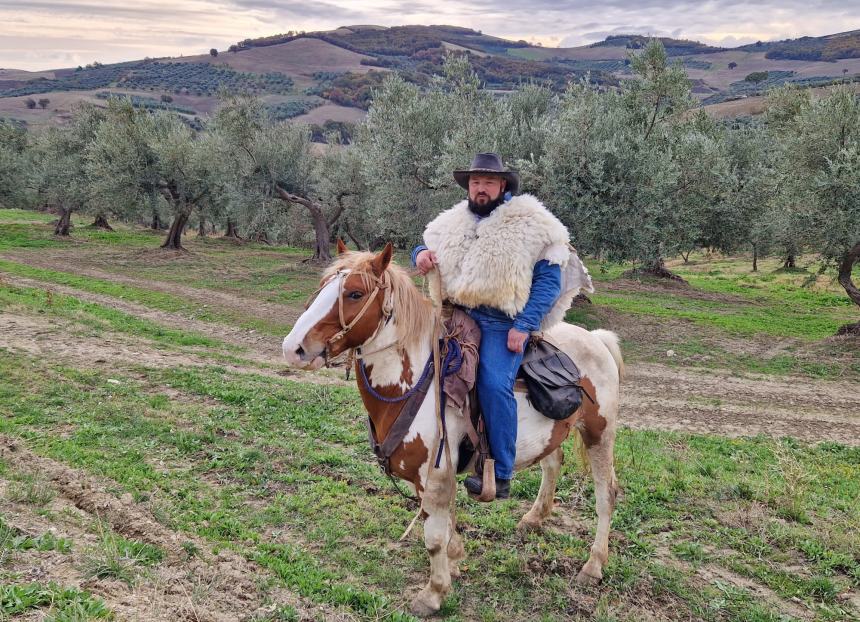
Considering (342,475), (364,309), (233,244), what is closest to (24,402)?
(342,475)

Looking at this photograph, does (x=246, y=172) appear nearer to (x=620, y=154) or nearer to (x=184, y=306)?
(x=184, y=306)

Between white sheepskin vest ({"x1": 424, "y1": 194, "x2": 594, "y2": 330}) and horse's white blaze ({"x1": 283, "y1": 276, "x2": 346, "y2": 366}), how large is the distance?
1074 mm

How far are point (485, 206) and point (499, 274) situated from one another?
73 centimetres

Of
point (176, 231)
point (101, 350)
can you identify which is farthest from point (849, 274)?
point (176, 231)

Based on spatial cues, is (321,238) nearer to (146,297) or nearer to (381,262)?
(146,297)

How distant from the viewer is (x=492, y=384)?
174 inches

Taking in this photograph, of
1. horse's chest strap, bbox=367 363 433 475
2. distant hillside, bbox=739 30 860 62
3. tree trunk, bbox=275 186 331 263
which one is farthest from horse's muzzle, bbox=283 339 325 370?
distant hillside, bbox=739 30 860 62

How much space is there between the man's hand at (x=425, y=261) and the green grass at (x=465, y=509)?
2890 mm

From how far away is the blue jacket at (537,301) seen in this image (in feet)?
14.5

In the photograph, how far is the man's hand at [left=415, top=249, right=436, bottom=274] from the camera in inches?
180

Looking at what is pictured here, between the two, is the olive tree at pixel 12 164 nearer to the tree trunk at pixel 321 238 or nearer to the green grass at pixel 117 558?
the tree trunk at pixel 321 238

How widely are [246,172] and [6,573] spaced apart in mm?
28073

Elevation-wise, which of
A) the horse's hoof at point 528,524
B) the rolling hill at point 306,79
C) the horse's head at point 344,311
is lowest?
the horse's hoof at point 528,524

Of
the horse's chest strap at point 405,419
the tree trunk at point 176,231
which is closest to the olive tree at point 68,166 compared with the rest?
the tree trunk at point 176,231
